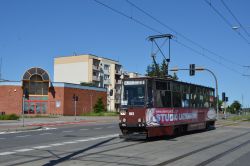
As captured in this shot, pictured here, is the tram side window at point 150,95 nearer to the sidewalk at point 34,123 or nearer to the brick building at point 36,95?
the sidewalk at point 34,123

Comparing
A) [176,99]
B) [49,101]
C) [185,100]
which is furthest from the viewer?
[49,101]

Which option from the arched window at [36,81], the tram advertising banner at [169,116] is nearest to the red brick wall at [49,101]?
the arched window at [36,81]

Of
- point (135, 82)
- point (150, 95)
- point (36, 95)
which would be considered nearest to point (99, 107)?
point (36, 95)

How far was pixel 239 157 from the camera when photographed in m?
14.1

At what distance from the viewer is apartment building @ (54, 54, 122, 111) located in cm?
11081

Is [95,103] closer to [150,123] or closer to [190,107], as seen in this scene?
[190,107]

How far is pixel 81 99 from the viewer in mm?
76250

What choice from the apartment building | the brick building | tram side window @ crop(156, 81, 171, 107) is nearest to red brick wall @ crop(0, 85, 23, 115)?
the brick building

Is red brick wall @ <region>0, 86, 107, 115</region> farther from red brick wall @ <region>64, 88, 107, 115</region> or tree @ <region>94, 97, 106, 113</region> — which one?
tree @ <region>94, 97, 106, 113</region>

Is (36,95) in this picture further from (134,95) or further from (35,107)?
(134,95)

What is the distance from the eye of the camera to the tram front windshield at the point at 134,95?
1975 cm

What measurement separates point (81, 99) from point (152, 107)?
5724 cm

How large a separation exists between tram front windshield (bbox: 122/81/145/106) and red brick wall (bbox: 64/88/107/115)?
171 feet

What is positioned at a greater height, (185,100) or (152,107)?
(185,100)
